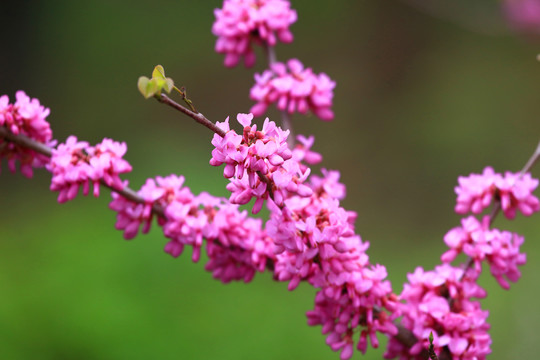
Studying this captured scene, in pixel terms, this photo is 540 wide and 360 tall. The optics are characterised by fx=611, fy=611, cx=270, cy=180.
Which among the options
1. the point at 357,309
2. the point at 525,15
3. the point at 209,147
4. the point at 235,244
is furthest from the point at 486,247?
the point at 209,147

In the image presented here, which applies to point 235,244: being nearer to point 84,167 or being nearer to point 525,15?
point 84,167

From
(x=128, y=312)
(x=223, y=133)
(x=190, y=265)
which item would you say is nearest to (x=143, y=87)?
(x=223, y=133)

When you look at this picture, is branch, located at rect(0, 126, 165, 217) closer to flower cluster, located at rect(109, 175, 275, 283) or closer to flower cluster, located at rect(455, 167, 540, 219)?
flower cluster, located at rect(109, 175, 275, 283)

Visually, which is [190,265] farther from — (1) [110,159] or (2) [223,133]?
(2) [223,133]

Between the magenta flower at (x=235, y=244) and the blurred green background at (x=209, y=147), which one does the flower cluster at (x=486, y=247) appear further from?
the blurred green background at (x=209, y=147)

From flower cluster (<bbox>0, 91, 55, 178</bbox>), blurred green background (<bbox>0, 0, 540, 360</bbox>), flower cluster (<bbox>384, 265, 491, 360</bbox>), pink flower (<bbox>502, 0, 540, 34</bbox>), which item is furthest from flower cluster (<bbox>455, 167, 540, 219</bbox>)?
pink flower (<bbox>502, 0, 540, 34</bbox>)

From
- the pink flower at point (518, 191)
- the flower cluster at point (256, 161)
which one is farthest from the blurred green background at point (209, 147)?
the flower cluster at point (256, 161)

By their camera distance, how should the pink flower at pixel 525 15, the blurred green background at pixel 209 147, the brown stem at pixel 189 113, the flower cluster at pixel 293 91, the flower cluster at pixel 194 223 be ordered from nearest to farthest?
the brown stem at pixel 189 113 < the flower cluster at pixel 194 223 < the flower cluster at pixel 293 91 < the blurred green background at pixel 209 147 < the pink flower at pixel 525 15
